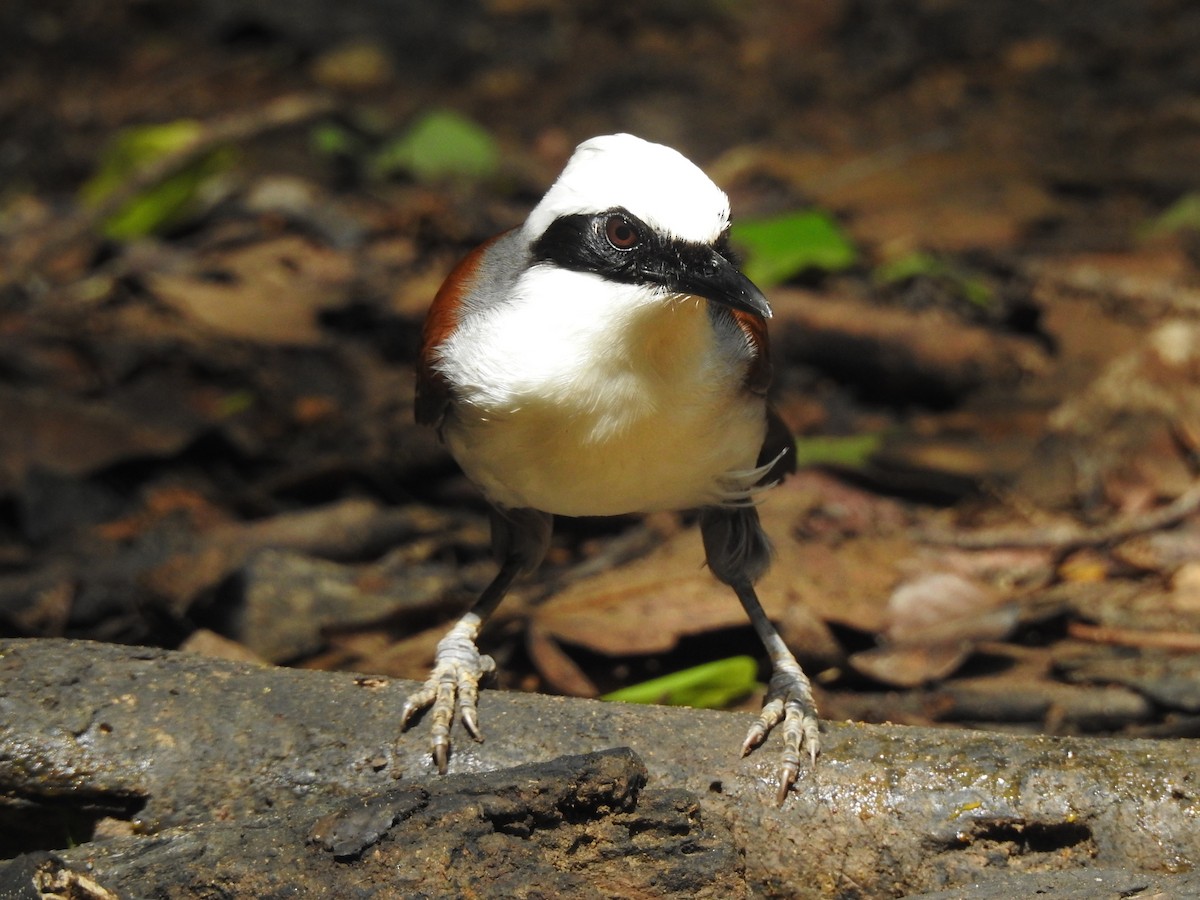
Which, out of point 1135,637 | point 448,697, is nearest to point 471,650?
point 448,697

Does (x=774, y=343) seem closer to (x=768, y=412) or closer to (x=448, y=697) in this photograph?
(x=768, y=412)

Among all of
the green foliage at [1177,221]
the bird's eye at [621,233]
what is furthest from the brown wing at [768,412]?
the green foliage at [1177,221]

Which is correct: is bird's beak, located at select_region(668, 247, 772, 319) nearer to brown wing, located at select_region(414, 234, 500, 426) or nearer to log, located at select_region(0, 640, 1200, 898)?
brown wing, located at select_region(414, 234, 500, 426)

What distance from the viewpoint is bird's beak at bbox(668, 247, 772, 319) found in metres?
3.37

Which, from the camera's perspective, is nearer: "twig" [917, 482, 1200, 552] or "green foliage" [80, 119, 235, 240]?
"twig" [917, 482, 1200, 552]

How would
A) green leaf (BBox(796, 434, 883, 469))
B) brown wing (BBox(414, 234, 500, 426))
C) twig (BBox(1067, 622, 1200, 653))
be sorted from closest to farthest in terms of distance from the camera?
brown wing (BBox(414, 234, 500, 426)) < twig (BBox(1067, 622, 1200, 653)) < green leaf (BBox(796, 434, 883, 469))

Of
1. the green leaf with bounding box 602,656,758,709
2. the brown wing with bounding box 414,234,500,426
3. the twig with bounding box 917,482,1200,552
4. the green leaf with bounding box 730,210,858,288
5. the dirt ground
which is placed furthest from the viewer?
the green leaf with bounding box 730,210,858,288

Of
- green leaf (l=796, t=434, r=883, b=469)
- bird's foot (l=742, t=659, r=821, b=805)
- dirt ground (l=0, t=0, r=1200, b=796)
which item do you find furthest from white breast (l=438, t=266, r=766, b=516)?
green leaf (l=796, t=434, r=883, b=469)

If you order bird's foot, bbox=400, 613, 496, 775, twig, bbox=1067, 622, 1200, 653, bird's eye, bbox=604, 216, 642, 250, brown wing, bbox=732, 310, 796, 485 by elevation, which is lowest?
bird's foot, bbox=400, 613, 496, 775

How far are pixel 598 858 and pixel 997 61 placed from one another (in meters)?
8.74

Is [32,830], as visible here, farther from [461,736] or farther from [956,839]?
[956,839]

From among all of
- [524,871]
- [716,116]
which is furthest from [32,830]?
[716,116]

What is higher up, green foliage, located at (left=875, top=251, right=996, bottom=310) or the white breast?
green foliage, located at (left=875, top=251, right=996, bottom=310)

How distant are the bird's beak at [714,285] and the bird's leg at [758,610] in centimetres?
101
